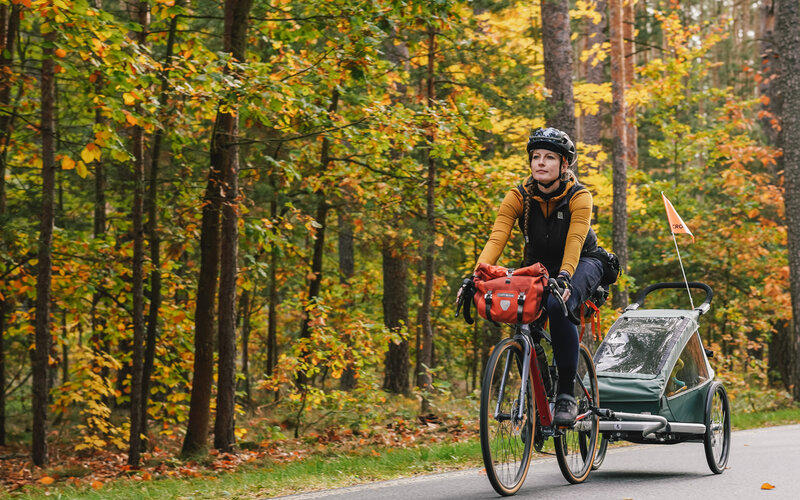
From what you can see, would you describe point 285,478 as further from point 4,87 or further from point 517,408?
point 4,87

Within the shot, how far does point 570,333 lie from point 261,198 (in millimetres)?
10782

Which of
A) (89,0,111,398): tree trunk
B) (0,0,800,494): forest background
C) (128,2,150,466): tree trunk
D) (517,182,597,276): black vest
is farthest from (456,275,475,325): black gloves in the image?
(89,0,111,398): tree trunk

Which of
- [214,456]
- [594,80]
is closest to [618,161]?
[594,80]

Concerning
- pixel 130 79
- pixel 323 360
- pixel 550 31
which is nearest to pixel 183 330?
pixel 323 360

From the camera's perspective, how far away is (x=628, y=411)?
23.1 feet

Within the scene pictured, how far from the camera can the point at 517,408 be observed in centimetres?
537

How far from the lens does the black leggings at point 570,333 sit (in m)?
5.65

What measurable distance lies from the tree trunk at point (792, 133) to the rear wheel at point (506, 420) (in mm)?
13152

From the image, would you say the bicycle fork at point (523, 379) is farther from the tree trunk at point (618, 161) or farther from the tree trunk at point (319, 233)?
the tree trunk at point (319, 233)

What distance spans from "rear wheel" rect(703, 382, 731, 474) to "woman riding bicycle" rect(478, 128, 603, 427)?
6.47ft

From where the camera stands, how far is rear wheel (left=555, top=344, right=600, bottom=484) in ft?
20.2

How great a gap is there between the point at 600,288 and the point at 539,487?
5.19 ft

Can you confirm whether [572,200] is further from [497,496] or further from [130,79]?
[130,79]

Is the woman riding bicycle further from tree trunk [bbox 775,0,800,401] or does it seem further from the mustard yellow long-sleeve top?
tree trunk [bbox 775,0,800,401]
